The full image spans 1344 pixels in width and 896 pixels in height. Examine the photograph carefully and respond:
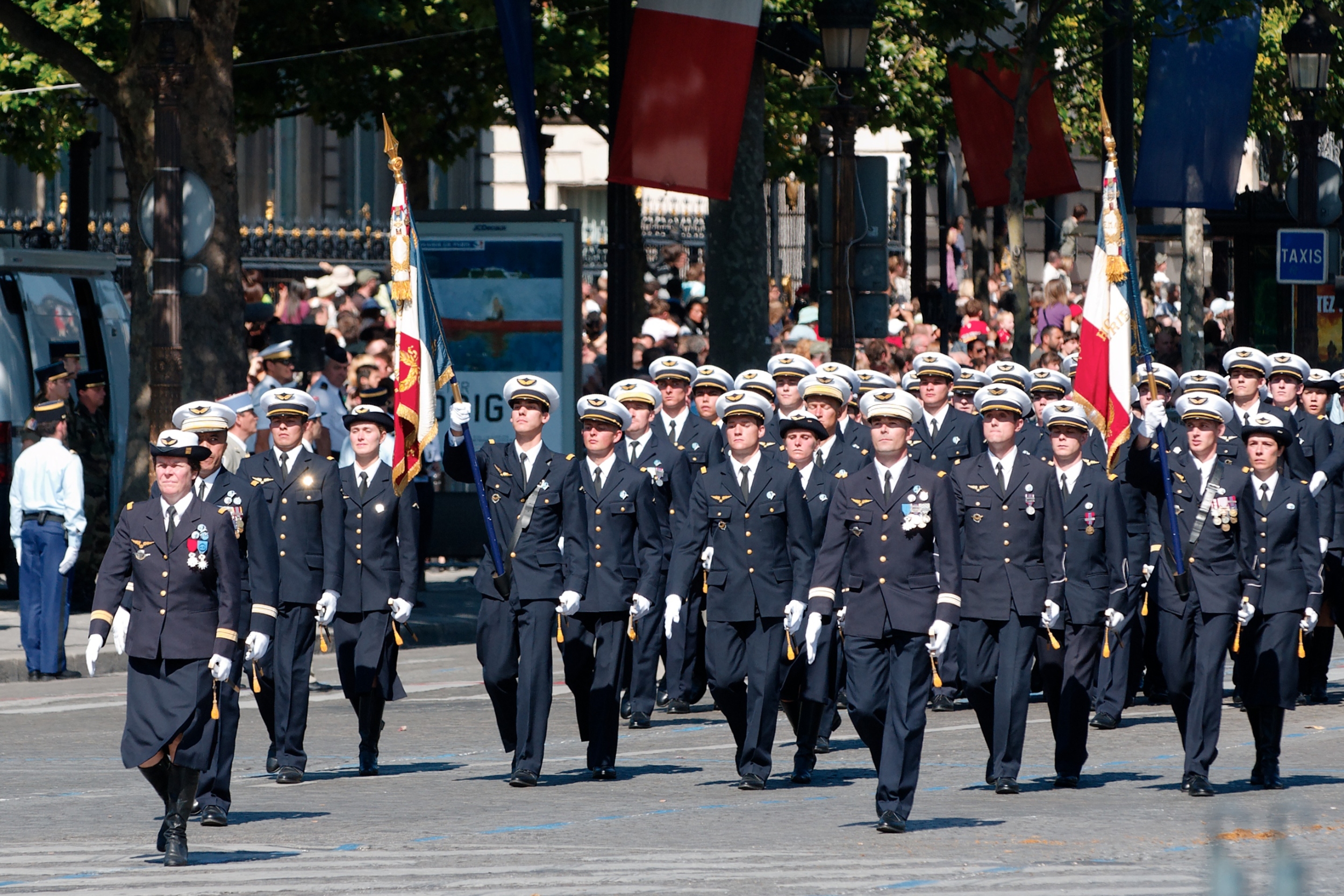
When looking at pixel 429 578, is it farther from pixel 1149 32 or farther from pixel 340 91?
pixel 1149 32

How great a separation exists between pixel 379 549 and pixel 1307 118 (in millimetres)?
15028

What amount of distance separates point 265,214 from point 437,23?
68.2ft

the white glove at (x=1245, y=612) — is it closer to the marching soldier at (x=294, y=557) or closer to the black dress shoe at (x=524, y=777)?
the black dress shoe at (x=524, y=777)

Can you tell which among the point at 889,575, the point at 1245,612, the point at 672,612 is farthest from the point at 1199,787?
the point at 672,612

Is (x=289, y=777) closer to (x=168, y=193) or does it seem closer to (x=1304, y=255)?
(x=168, y=193)

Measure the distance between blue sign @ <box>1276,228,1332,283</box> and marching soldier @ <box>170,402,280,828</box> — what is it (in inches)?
583

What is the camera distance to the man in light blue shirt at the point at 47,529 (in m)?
16.8

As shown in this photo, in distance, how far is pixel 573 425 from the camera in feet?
64.8

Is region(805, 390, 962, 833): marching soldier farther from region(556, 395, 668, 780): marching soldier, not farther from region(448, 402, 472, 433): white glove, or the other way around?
region(448, 402, 472, 433): white glove

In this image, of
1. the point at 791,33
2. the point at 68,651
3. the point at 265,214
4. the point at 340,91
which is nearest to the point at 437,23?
the point at 340,91

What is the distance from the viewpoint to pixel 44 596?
1670 cm

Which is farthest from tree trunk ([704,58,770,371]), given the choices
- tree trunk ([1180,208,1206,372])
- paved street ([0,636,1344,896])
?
paved street ([0,636,1344,896])

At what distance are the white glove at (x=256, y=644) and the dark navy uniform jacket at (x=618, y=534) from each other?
7.03 feet

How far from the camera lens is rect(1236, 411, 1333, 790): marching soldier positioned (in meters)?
11.6
